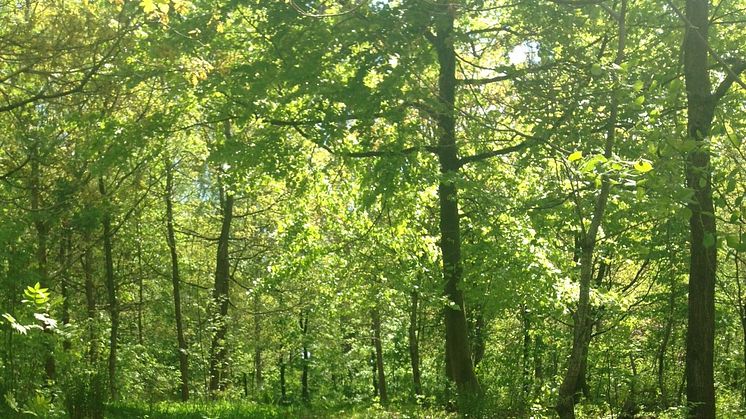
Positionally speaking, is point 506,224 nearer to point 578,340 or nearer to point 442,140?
point 442,140

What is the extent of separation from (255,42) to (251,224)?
10715 mm

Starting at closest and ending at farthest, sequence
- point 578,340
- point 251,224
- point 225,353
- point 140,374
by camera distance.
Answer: point 578,340 < point 140,374 < point 225,353 < point 251,224

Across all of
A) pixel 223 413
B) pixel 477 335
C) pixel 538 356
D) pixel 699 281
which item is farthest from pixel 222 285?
pixel 699 281

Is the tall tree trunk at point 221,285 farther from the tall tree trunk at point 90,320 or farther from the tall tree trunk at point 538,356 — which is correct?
the tall tree trunk at point 538,356

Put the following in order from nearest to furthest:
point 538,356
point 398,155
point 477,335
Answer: point 398,155, point 538,356, point 477,335

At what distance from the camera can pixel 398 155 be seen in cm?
880

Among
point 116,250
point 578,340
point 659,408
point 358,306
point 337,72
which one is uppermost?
point 337,72

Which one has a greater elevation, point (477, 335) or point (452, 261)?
point (452, 261)

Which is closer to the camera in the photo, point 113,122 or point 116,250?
point 113,122

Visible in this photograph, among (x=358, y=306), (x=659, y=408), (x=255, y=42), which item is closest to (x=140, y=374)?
(x=358, y=306)

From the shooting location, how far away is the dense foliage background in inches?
224

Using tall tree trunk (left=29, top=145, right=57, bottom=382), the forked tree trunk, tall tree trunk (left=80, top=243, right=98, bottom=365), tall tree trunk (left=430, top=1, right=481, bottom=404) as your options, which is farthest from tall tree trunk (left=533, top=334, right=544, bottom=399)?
tall tree trunk (left=29, top=145, right=57, bottom=382)

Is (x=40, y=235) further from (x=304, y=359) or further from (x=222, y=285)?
(x=304, y=359)

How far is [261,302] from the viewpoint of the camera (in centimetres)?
2531
